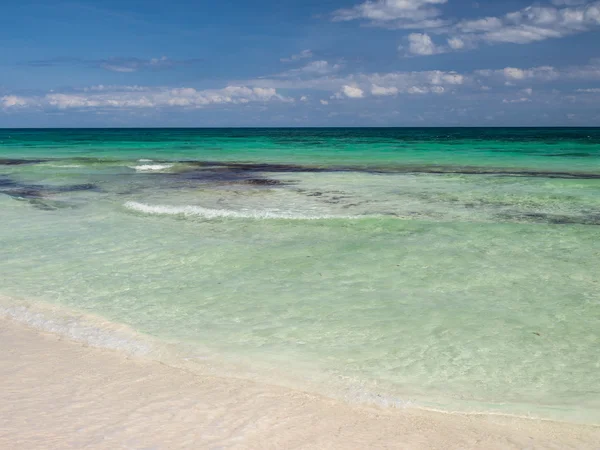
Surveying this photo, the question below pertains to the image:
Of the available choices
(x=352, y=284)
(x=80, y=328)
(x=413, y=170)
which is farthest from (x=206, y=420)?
(x=413, y=170)

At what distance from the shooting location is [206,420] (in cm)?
373

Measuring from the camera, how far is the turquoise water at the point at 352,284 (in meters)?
4.61

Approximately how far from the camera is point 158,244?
9227 millimetres

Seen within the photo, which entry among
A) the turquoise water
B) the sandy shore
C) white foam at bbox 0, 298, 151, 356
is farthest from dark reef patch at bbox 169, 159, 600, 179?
the sandy shore

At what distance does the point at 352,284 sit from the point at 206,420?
141 inches

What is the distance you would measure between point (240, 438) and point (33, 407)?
1.47 m

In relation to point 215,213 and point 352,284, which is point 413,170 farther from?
point 352,284

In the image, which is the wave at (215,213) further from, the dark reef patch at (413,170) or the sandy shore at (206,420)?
the dark reef patch at (413,170)

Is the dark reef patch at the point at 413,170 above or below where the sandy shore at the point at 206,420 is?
above

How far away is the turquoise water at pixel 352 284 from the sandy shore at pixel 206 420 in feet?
0.82

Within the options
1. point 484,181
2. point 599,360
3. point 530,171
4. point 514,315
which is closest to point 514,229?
point 514,315

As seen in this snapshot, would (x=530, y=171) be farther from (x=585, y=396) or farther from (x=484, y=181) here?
(x=585, y=396)

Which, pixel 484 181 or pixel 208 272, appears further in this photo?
pixel 484 181

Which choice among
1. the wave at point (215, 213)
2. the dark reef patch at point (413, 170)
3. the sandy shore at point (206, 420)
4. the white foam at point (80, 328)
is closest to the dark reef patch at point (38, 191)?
the wave at point (215, 213)
